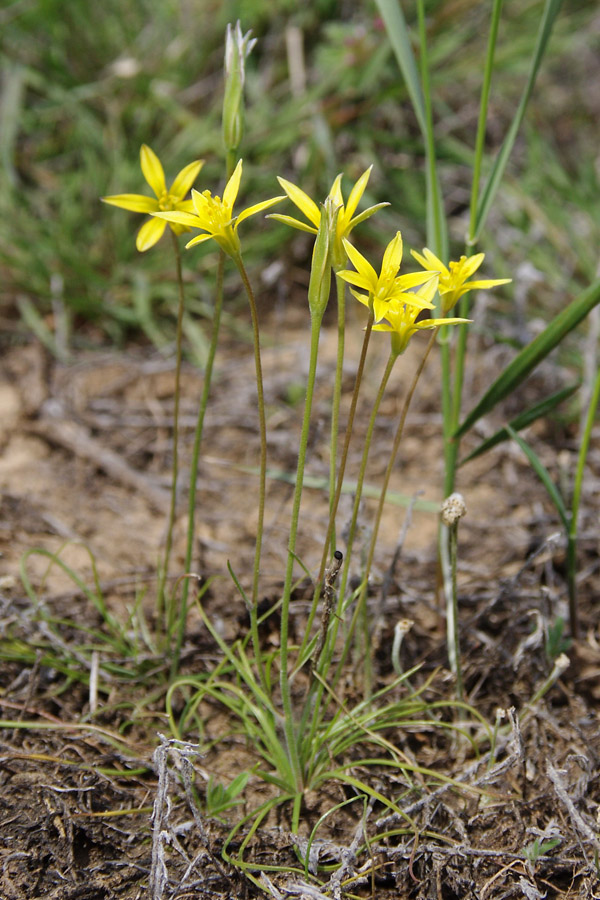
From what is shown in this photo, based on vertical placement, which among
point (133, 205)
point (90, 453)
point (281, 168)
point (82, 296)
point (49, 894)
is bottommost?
point (49, 894)

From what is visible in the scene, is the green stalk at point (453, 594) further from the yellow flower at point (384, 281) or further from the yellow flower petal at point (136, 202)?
the yellow flower petal at point (136, 202)

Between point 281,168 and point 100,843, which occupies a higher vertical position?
point 281,168

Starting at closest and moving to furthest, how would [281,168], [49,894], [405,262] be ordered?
[49,894] → [405,262] → [281,168]

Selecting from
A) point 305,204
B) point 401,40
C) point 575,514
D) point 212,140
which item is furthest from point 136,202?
point 212,140

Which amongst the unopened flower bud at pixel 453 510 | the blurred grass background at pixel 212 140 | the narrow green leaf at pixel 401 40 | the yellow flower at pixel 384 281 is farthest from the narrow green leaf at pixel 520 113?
the blurred grass background at pixel 212 140

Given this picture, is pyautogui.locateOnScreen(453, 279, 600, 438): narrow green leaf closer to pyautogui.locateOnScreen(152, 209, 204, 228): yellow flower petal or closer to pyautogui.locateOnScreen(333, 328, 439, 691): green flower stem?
pyautogui.locateOnScreen(333, 328, 439, 691): green flower stem

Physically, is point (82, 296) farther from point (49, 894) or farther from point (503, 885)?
point (503, 885)

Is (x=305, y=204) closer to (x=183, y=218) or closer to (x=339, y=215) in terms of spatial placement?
(x=339, y=215)

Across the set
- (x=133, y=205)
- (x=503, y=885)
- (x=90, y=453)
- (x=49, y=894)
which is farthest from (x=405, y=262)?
(x=49, y=894)
